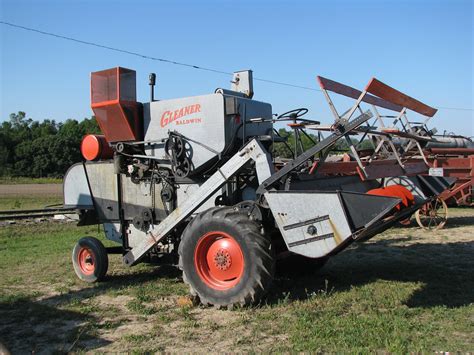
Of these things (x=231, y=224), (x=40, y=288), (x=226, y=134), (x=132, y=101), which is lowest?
(x=40, y=288)

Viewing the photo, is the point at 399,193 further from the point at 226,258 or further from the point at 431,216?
the point at 431,216

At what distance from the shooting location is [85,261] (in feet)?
27.3

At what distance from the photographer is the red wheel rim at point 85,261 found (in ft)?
26.9

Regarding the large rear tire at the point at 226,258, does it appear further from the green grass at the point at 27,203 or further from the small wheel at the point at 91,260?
the green grass at the point at 27,203

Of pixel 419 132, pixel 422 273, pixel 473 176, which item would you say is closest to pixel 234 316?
pixel 422 273

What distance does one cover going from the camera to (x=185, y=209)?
6953mm

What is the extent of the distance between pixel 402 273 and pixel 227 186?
3.04 m

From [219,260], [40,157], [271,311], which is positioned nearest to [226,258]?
[219,260]

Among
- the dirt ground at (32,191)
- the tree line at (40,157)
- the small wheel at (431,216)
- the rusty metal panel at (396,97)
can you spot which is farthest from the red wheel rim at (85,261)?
the tree line at (40,157)

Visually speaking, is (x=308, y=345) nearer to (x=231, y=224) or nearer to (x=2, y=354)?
(x=231, y=224)

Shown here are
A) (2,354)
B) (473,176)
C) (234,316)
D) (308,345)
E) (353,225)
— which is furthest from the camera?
(473,176)

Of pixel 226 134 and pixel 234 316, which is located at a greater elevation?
pixel 226 134

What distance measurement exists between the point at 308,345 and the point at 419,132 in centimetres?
441

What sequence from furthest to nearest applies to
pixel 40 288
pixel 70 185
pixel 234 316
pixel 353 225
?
pixel 70 185
pixel 40 288
pixel 234 316
pixel 353 225
